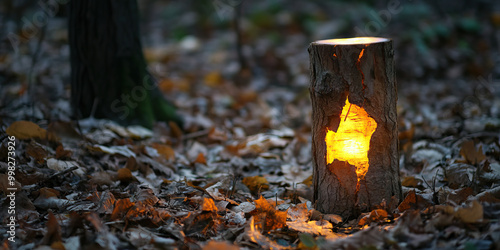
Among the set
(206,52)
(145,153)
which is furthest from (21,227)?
(206,52)

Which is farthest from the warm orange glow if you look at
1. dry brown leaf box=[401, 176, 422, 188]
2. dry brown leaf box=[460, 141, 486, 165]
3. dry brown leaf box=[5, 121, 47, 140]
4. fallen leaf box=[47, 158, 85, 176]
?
dry brown leaf box=[5, 121, 47, 140]

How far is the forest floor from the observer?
212cm

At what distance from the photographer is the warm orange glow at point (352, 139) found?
245 centimetres

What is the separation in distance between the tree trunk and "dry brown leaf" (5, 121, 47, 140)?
75 centimetres

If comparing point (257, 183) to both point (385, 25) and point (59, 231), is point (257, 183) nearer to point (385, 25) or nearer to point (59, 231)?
point (59, 231)

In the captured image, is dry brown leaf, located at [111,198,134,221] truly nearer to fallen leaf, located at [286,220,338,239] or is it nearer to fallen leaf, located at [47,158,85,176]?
fallen leaf, located at [47,158,85,176]

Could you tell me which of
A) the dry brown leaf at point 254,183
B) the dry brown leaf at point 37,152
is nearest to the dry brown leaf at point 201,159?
the dry brown leaf at point 254,183

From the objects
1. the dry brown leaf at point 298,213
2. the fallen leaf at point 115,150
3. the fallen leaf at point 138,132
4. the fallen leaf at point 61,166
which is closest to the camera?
the dry brown leaf at point 298,213

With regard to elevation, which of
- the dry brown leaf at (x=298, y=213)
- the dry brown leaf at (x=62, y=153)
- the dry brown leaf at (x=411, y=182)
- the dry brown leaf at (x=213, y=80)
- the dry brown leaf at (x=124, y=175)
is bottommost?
the dry brown leaf at (x=298, y=213)

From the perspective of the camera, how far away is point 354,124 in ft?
8.05

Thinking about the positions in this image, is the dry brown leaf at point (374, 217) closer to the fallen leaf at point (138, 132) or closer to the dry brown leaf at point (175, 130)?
the fallen leaf at point (138, 132)

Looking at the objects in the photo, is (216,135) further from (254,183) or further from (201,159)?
(254,183)

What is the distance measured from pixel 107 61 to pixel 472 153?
3110 mm

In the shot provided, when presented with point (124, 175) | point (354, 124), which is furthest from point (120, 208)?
point (354, 124)
